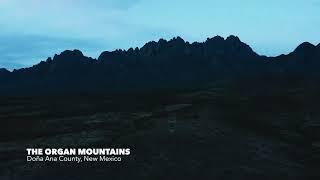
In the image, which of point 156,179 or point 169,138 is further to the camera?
point 169,138

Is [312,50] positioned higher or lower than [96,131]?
higher

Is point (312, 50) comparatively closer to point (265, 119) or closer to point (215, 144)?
point (265, 119)

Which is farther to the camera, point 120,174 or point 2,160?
point 2,160

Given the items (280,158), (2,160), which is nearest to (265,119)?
(280,158)

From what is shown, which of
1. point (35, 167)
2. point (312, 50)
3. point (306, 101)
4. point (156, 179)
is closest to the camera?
point (156, 179)

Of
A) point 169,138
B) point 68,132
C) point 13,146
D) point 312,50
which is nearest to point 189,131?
point 169,138

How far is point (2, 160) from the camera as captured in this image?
32.7 meters

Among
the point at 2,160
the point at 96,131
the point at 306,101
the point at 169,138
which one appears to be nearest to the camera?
the point at 2,160

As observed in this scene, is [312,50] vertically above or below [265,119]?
above

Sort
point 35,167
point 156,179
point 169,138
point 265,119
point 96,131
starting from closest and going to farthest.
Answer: point 156,179, point 35,167, point 169,138, point 96,131, point 265,119

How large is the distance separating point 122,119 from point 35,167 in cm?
1886

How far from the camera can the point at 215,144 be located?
34.5m

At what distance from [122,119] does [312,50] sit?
164959 mm

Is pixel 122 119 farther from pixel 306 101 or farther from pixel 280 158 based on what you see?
pixel 306 101
